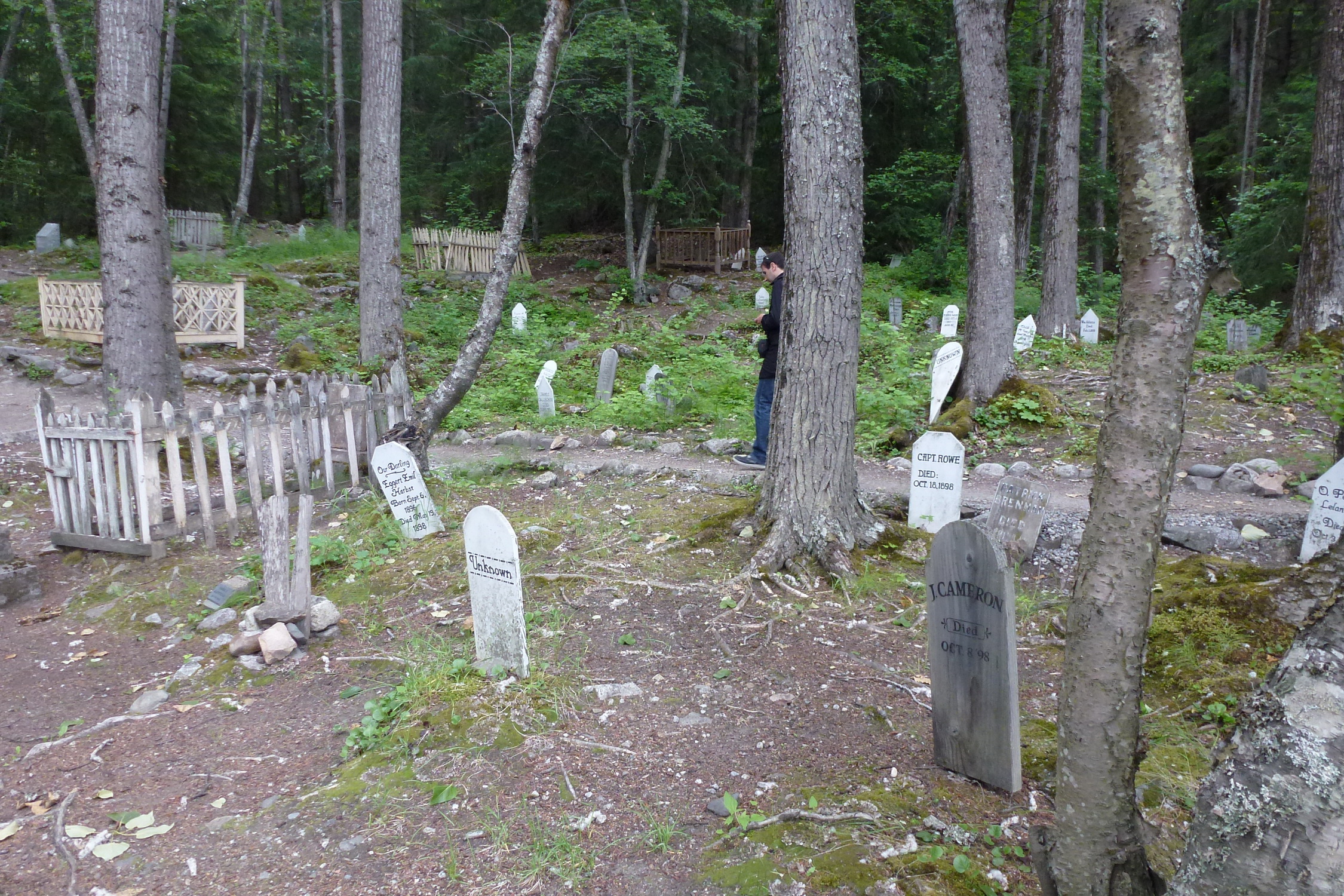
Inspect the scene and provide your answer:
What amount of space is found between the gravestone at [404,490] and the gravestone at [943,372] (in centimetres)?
581

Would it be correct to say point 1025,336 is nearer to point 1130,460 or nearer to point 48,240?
point 1130,460

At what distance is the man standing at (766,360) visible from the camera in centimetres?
724

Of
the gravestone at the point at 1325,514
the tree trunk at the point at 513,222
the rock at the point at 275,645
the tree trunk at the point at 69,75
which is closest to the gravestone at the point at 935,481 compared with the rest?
the gravestone at the point at 1325,514

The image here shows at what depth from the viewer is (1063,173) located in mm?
14961

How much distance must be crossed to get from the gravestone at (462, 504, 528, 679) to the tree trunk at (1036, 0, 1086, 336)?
543 inches

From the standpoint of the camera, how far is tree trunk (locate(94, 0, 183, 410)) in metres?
8.13

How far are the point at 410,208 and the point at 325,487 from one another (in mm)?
24147

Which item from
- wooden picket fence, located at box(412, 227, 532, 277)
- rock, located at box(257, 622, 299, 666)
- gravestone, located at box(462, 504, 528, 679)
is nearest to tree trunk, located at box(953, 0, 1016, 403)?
gravestone, located at box(462, 504, 528, 679)

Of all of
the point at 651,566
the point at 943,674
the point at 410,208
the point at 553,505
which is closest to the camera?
the point at 943,674

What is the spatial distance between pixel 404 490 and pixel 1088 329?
13180 mm

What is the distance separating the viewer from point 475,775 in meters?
3.40

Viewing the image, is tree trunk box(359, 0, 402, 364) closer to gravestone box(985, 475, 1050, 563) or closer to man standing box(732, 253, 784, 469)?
man standing box(732, 253, 784, 469)

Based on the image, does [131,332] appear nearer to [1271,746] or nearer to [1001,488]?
[1001,488]

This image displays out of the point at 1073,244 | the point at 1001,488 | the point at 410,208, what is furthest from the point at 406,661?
the point at 410,208
